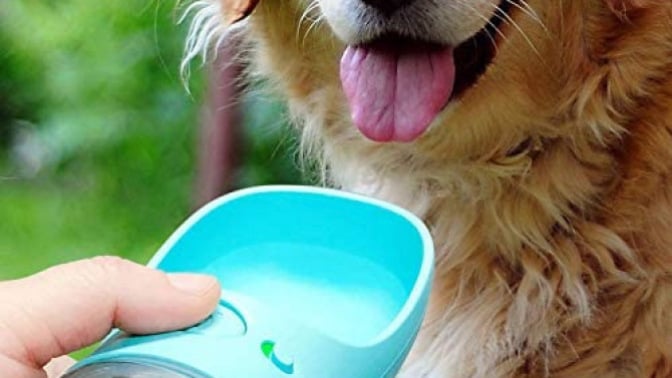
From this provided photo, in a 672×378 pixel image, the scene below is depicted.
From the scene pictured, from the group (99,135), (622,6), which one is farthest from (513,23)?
(99,135)

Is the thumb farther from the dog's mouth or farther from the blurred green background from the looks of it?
the blurred green background

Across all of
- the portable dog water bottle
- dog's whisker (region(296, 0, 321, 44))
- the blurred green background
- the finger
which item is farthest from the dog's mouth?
the blurred green background

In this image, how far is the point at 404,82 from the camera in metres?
2.13

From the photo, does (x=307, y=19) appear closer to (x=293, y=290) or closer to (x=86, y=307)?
(x=293, y=290)

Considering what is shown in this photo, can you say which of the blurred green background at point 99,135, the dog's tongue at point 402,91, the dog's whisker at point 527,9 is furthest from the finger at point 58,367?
the blurred green background at point 99,135

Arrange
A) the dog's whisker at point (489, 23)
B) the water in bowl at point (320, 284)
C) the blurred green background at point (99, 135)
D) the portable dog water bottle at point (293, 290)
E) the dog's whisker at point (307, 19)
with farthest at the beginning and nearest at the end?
the blurred green background at point (99, 135), the dog's whisker at point (307, 19), the dog's whisker at point (489, 23), the water in bowl at point (320, 284), the portable dog water bottle at point (293, 290)

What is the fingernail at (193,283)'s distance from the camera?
143 centimetres

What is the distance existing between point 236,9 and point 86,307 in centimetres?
110

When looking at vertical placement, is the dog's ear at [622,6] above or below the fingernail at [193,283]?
below

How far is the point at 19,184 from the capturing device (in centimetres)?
484

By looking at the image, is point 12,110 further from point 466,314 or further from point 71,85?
point 466,314

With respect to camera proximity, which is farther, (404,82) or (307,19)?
(307,19)

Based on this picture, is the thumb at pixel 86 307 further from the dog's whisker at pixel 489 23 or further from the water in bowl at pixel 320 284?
the dog's whisker at pixel 489 23

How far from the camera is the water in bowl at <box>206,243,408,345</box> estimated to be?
61.6 inches
